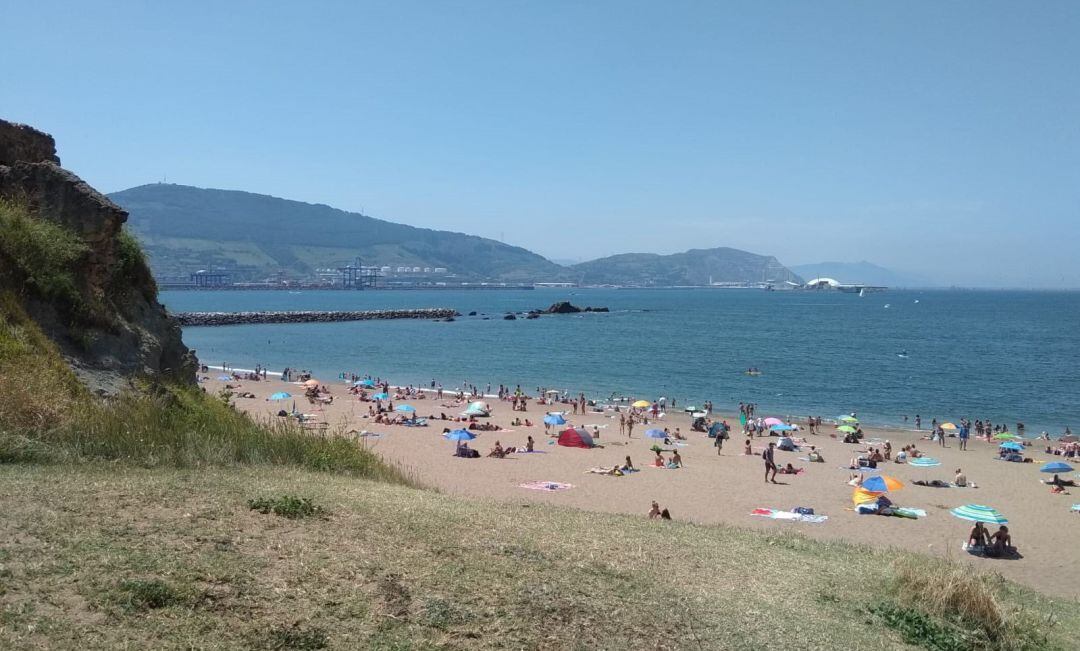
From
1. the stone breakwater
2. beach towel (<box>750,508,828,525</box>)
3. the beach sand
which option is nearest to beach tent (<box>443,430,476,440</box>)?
the beach sand

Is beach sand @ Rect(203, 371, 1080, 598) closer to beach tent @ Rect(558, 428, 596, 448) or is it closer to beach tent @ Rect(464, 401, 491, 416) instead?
beach tent @ Rect(558, 428, 596, 448)

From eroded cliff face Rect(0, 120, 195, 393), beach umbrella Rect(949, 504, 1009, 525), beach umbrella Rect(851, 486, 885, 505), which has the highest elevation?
eroded cliff face Rect(0, 120, 195, 393)

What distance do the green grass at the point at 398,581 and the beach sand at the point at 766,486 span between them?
215 cm

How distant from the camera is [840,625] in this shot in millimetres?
6070

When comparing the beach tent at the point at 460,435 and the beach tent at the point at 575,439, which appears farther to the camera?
the beach tent at the point at 575,439

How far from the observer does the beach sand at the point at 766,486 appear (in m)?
15.9

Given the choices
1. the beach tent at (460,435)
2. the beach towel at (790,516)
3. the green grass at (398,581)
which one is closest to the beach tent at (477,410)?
the beach tent at (460,435)

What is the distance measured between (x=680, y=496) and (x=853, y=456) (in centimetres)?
1014

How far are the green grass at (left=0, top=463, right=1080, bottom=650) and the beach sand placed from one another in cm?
215

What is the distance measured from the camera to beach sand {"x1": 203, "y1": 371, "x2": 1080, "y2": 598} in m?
15.9

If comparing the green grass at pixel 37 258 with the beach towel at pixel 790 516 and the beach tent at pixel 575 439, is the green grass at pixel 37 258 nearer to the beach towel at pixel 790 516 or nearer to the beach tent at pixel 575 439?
the beach towel at pixel 790 516

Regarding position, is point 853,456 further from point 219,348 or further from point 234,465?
point 219,348

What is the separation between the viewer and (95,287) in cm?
1246

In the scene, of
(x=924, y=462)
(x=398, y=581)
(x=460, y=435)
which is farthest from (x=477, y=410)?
(x=398, y=581)
